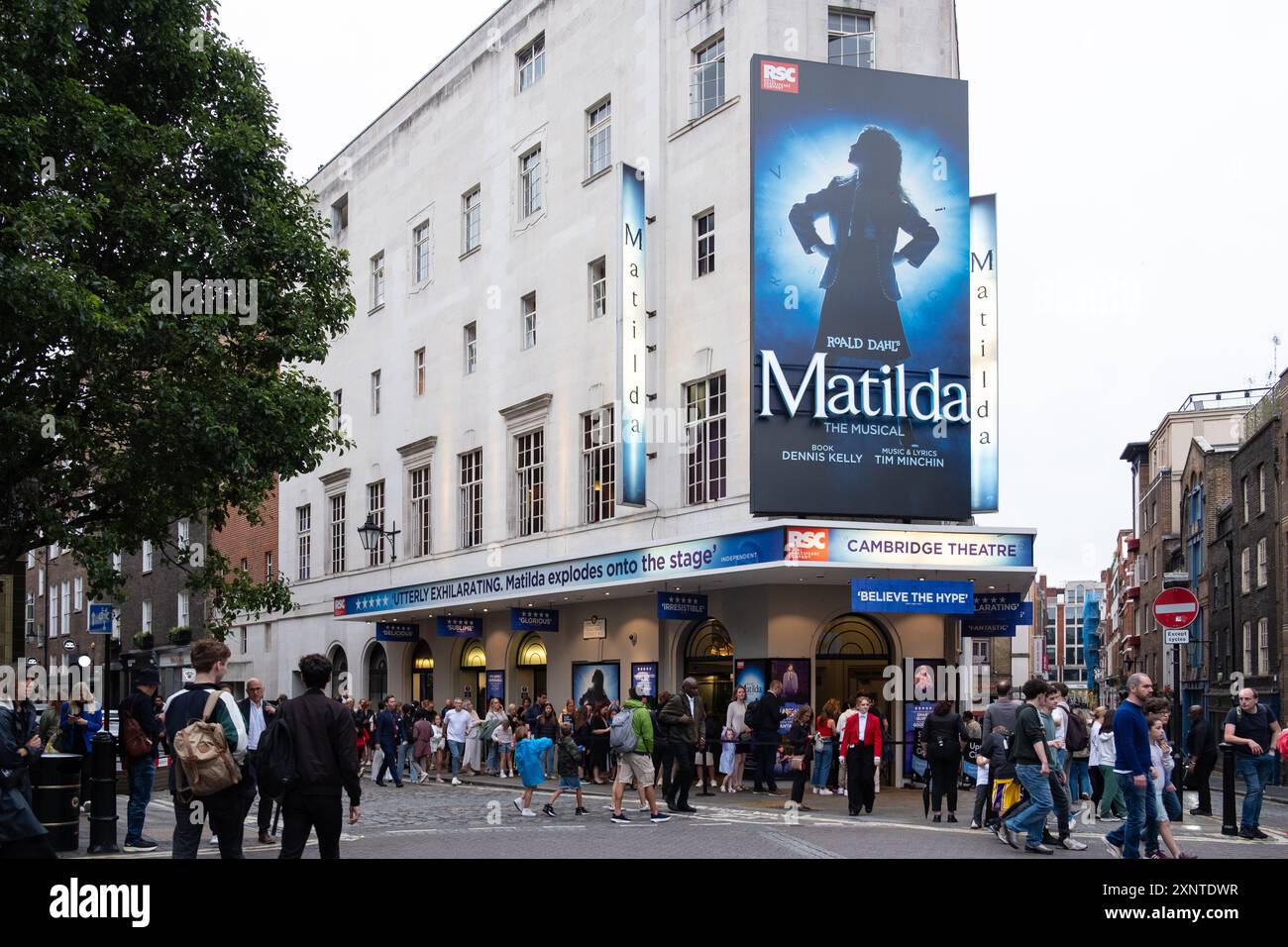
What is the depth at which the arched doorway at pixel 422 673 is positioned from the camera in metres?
41.3

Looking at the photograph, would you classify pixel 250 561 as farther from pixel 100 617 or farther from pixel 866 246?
pixel 866 246

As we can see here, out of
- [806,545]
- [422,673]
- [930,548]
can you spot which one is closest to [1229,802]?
[930,548]

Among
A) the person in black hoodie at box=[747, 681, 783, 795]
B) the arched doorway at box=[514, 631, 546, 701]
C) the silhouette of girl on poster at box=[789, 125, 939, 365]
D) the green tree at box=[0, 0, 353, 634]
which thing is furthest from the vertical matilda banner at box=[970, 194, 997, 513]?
the arched doorway at box=[514, 631, 546, 701]

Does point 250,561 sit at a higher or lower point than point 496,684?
higher

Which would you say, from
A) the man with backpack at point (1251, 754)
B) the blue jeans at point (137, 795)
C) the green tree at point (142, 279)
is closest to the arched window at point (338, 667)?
the green tree at point (142, 279)

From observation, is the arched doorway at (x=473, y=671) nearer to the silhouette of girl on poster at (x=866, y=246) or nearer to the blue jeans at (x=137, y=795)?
the silhouette of girl on poster at (x=866, y=246)

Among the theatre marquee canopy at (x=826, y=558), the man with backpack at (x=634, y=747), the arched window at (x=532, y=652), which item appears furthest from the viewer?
the arched window at (x=532, y=652)

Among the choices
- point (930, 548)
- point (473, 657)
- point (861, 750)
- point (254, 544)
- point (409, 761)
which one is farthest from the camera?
point (254, 544)

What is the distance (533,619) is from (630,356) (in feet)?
25.9

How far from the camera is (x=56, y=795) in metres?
15.2

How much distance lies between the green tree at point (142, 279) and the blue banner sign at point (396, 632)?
61.3 ft

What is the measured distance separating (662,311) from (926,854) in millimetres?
17059

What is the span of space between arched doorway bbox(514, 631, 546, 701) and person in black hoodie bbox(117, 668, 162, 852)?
19319 mm

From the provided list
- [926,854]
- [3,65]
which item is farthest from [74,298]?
[926,854]
